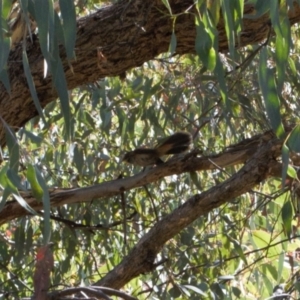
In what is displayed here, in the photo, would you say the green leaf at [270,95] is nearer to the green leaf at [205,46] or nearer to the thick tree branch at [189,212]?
the green leaf at [205,46]

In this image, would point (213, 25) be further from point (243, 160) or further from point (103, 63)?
point (243, 160)

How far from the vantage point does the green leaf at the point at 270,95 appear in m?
1.06

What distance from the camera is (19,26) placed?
1.67 metres

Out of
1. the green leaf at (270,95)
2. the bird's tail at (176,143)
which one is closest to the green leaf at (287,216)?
the bird's tail at (176,143)

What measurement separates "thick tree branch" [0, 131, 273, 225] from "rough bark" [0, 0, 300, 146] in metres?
0.18

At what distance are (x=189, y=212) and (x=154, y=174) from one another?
149 mm

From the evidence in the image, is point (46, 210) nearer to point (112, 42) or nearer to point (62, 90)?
point (62, 90)

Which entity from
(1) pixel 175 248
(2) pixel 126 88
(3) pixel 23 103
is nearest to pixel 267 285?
(1) pixel 175 248

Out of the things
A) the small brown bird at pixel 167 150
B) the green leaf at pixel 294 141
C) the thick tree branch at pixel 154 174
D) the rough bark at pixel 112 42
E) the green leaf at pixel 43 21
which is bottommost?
the green leaf at pixel 294 141

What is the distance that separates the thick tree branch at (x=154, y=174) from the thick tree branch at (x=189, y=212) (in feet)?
0.35

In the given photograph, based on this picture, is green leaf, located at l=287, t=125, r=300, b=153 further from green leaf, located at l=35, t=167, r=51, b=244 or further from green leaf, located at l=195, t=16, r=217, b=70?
green leaf, located at l=35, t=167, r=51, b=244

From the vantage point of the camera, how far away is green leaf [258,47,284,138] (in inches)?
41.8

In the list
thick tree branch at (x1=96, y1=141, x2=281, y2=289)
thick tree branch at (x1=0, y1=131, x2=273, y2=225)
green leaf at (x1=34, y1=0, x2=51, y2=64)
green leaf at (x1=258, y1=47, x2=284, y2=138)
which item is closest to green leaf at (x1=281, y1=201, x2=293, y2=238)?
thick tree branch at (x1=96, y1=141, x2=281, y2=289)

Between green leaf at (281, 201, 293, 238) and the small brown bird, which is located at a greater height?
the small brown bird
